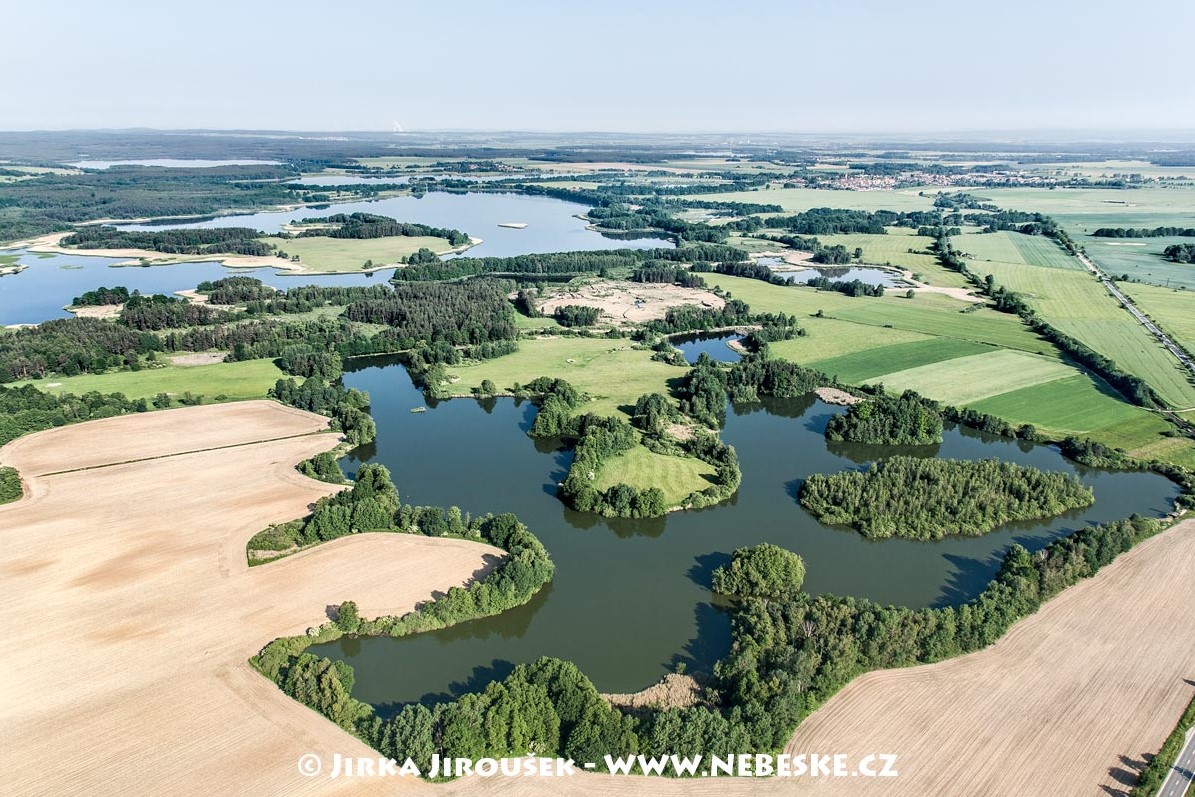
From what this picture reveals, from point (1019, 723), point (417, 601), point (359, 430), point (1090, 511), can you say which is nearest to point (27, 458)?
point (359, 430)

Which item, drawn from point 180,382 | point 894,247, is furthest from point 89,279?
point 894,247

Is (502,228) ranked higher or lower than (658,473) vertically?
higher

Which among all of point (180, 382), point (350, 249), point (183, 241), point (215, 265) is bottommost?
point (180, 382)

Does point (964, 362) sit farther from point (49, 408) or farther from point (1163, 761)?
point (49, 408)

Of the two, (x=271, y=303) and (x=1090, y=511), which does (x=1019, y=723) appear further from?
(x=271, y=303)

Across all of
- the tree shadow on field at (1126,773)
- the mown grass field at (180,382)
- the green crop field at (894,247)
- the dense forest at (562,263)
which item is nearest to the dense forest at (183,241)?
the dense forest at (562,263)

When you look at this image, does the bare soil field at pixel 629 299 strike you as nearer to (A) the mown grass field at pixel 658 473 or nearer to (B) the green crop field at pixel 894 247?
(A) the mown grass field at pixel 658 473

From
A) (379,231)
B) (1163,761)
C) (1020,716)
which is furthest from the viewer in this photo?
(379,231)
